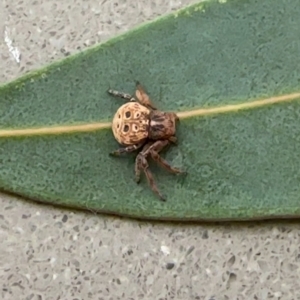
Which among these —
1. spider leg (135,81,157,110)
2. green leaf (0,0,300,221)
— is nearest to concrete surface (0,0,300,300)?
green leaf (0,0,300,221)

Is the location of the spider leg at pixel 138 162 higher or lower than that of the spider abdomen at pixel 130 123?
lower

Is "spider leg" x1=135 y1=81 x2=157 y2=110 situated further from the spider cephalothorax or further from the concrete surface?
the concrete surface

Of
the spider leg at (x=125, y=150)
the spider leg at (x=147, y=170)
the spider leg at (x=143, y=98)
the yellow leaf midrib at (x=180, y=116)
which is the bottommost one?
the spider leg at (x=147, y=170)

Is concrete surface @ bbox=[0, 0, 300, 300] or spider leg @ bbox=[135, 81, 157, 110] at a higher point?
spider leg @ bbox=[135, 81, 157, 110]

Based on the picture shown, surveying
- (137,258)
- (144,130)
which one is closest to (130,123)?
(144,130)

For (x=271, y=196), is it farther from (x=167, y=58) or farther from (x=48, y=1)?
(x=48, y=1)

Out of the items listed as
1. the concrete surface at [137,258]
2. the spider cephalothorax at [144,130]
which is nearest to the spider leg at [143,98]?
the spider cephalothorax at [144,130]

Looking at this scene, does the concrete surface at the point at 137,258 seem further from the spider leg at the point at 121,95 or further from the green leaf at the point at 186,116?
the spider leg at the point at 121,95

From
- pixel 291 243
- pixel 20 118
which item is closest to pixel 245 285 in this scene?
pixel 291 243

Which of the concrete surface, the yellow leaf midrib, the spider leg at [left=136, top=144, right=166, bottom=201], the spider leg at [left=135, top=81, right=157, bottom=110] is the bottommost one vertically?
the concrete surface
